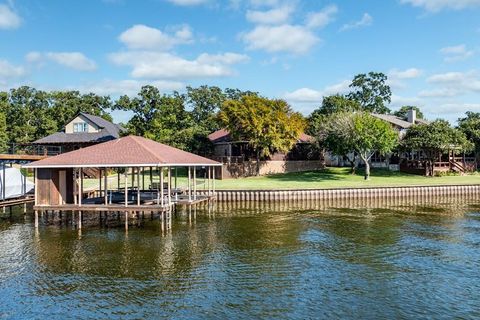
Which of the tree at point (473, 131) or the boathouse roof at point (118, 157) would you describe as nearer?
the boathouse roof at point (118, 157)

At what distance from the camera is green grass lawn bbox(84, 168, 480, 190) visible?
1736 inches

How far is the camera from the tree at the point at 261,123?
50156mm

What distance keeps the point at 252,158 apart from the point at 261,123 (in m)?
7.84

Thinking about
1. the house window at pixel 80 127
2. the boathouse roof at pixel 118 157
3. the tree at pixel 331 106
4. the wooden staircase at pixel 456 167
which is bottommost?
the wooden staircase at pixel 456 167

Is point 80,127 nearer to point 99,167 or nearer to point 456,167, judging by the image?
point 99,167

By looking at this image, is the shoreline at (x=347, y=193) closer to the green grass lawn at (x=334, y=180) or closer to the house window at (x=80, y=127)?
the green grass lawn at (x=334, y=180)

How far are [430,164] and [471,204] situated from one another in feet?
59.1

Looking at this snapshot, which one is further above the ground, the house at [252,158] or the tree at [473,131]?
the tree at [473,131]

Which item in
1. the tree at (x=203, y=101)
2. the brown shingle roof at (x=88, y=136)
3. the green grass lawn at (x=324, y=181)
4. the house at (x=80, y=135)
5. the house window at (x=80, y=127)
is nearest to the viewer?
the green grass lawn at (x=324, y=181)

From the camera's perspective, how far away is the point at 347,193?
137ft

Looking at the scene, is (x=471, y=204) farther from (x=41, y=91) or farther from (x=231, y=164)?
(x=41, y=91)

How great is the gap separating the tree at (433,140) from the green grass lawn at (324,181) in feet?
11.4

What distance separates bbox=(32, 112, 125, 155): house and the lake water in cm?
2970

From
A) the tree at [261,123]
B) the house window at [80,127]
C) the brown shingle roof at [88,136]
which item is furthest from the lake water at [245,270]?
the house window at [80,127]
